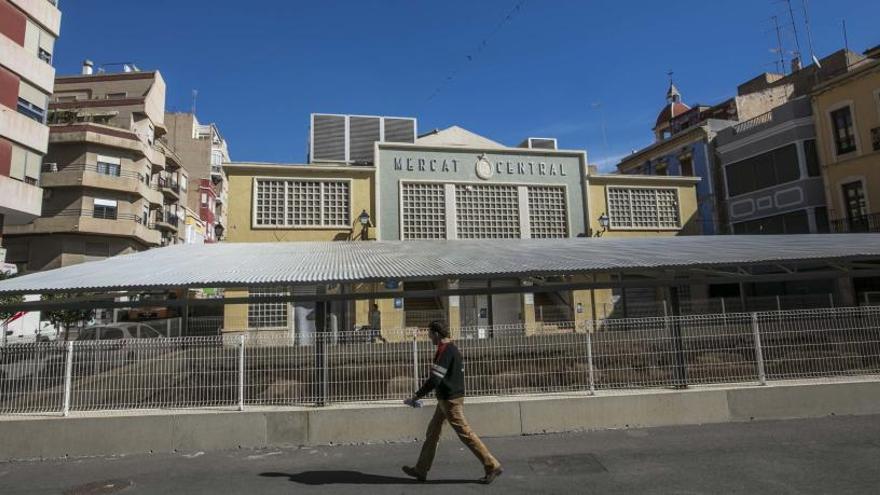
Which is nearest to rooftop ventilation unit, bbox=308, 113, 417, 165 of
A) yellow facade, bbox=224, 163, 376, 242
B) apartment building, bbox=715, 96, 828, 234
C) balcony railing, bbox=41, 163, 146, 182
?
yellow facade, bbox=224, 163, 376, 242

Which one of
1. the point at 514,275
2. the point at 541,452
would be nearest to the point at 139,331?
the point at 514,275

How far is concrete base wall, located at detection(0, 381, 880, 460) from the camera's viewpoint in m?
6.88

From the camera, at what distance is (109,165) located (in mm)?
34375

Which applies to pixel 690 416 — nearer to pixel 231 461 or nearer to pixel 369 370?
pixel 369 370

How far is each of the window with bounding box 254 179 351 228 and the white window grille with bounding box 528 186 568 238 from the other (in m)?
7.97

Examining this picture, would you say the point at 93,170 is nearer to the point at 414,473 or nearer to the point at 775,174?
the point at 414,473

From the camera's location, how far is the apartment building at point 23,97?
20062 millimetres

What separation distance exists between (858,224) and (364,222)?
21.1 meters

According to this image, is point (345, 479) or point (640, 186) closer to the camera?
point (345, 479)

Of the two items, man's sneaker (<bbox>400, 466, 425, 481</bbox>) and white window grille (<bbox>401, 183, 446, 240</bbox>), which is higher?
white window grille (<bbox>401, 183, 446, 240</bbox>)

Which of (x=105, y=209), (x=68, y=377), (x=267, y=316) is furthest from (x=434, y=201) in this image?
(x=105, y=209)

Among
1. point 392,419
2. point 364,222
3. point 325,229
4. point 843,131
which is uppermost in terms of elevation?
point 843,131

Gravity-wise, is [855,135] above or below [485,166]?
above

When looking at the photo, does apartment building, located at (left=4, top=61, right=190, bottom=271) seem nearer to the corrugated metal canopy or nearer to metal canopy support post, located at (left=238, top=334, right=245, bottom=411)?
the corrugated metal canopy
